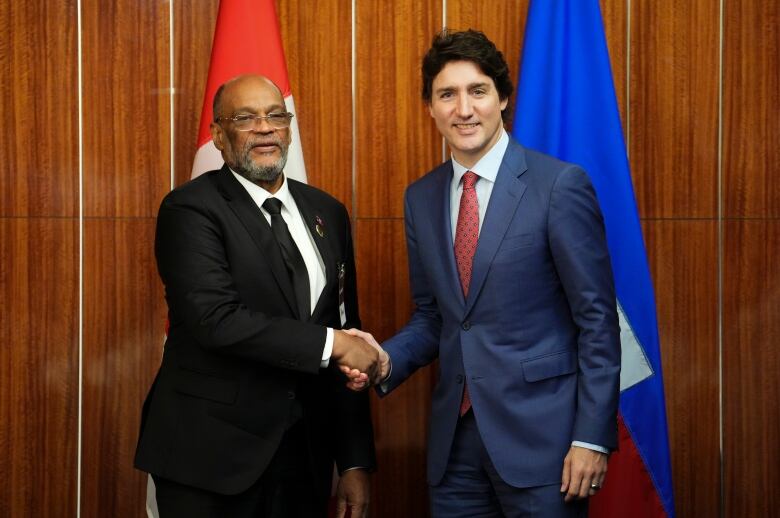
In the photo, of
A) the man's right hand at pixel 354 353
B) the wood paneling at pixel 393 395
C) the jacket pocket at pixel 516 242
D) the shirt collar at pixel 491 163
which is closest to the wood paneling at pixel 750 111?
the wood paneling at pixel 393 395

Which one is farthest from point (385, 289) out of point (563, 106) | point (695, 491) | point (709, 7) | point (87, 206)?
point (709, 7)

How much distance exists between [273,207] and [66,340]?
1350 millimetres

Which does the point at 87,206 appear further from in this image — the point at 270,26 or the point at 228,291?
→ the point at 228,291

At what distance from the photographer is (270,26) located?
2852 mm

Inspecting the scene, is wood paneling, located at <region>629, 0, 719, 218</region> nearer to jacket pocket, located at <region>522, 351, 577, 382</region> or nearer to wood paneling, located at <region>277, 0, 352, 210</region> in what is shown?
wood paneling, located at <region>277, 0, 352, 210</region>

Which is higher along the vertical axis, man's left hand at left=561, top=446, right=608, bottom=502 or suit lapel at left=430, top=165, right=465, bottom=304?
suit lapel at left=430, top=165, right=465, bottom=304

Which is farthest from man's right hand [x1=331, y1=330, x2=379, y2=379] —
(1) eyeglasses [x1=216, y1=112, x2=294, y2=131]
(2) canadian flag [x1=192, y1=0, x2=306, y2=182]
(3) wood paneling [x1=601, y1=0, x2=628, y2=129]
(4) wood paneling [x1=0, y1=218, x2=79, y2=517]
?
(3) wood paneling [x1=601, y1=0, x2=628, y2=129]

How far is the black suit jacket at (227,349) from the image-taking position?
200 centimetres

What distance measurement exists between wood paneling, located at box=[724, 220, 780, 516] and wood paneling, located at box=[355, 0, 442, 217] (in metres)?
1.28

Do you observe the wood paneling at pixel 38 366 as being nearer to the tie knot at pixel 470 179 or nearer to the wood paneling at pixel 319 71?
the wood paneling at pixel 319 71

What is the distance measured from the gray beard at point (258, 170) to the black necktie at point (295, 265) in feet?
0.38

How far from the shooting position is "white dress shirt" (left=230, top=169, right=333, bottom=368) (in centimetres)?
218

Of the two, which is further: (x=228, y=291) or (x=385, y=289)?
(x=385, y=289)

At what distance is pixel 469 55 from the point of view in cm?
219
